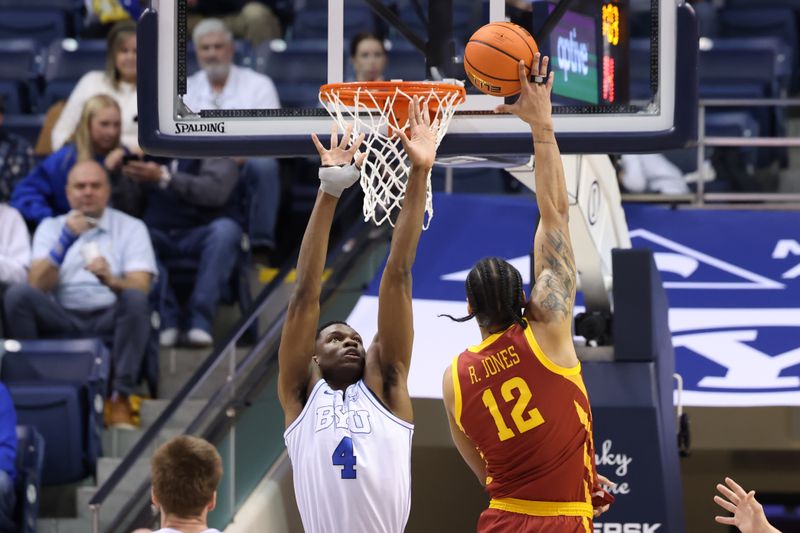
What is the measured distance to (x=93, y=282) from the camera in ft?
29.6

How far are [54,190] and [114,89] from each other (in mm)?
938

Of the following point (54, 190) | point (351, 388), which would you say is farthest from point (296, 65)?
point (351, 388)

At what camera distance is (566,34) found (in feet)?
19.5

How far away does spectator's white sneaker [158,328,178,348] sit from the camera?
960 cm

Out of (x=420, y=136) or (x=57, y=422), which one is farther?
(x=57, y=422)

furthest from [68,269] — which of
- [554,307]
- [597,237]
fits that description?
[554,307]

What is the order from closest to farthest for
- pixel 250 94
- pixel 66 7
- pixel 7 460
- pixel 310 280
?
1. pixel 310 280
2. pixel 7 460
3. pixel 250 94
4. pixel 66 7

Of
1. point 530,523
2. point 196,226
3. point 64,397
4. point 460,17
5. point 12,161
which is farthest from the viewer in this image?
point 460,17

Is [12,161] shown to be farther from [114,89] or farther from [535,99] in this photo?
[535,99]

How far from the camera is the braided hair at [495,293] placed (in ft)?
16.4

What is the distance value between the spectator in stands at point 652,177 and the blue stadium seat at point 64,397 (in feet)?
13.6

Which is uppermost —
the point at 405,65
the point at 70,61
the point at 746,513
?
the point at 70,61

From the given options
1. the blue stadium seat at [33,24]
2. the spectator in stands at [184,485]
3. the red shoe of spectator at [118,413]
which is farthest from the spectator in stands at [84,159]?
the spectator in stands at [184,485]

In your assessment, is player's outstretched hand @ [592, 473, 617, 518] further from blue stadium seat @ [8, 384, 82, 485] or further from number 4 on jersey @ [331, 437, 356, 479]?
blue stadium seat @ [8, 384, 82, 485]
